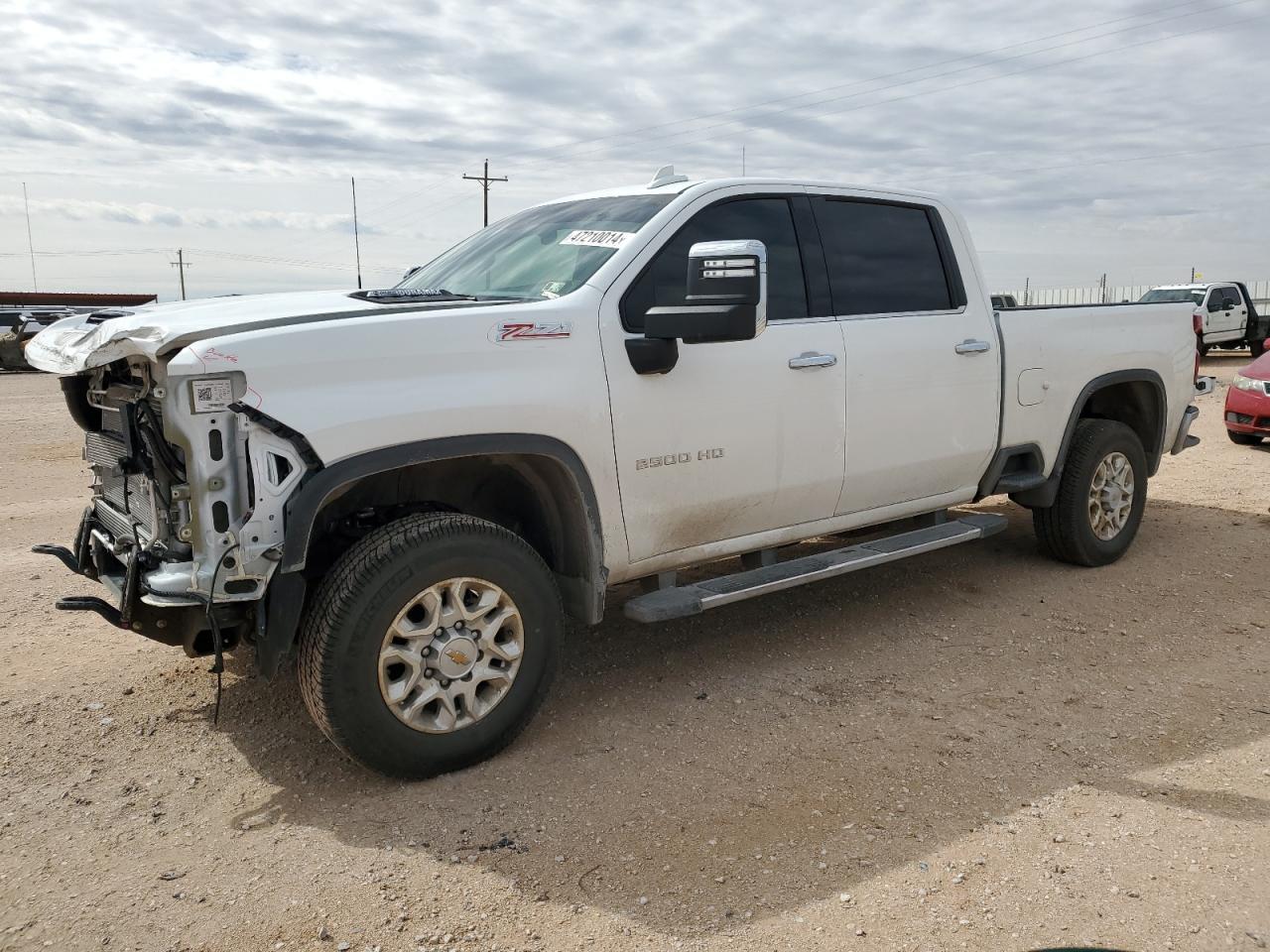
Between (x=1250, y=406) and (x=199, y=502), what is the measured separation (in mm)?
10618

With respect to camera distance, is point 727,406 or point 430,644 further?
point 727,406

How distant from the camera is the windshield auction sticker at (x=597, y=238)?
4.05 meters

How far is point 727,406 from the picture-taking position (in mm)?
4098

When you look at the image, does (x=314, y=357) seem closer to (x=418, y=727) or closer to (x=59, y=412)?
(x=418, y=727)

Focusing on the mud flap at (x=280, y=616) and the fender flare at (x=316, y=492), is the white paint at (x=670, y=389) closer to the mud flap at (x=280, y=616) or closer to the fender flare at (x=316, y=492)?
the fender flare at (x=316, y=492)

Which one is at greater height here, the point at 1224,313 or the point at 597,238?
the point at 597,238

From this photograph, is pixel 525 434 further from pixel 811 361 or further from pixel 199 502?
pixel 811 361

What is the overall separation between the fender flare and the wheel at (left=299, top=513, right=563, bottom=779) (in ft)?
0.38

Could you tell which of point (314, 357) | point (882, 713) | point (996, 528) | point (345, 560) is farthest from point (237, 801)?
point (996, 528)

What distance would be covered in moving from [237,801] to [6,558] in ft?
13.0

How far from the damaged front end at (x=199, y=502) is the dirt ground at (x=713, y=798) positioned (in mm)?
659

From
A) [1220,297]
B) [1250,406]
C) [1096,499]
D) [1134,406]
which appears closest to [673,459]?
[1096,499]

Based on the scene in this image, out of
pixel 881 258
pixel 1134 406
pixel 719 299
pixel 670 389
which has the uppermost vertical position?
pixel 881 258

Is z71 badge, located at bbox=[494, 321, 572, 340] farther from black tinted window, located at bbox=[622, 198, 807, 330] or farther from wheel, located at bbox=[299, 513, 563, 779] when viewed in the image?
wheel, located at bbox=[299, 513, 563, 779]
